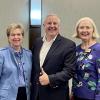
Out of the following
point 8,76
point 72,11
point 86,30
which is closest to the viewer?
point 8,76

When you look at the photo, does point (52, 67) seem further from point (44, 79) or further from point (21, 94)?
point (21, 94)

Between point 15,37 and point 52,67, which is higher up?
point 15,37

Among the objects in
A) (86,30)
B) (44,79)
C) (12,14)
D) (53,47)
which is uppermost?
(12,14)

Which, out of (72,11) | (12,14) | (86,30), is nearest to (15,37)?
(86,30)

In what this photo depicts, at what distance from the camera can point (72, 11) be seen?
298cm

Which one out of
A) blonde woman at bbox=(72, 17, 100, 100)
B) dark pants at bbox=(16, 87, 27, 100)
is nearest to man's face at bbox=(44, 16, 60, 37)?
blonde woman at bbox=(72, 17, 100, 100)

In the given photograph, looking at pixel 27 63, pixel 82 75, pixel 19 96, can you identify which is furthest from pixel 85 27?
pixel 19 96

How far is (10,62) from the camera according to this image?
2.06 metres

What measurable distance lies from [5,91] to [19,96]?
0.41 feet

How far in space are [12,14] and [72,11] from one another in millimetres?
660

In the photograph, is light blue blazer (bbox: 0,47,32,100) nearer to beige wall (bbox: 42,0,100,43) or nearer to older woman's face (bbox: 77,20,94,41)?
older woman's face (bbox: 77,20,94,41)

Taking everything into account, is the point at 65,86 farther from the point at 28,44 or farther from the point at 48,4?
the point at 48,4

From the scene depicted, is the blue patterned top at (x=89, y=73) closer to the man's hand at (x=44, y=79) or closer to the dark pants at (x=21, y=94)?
the man's hand at (x=44, y=79)

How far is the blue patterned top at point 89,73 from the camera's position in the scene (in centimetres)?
206
